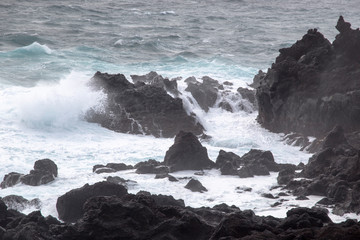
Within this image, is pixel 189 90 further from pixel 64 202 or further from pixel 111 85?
pixel 64 202

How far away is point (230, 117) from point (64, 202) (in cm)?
1652

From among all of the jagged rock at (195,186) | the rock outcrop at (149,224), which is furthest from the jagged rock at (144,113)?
the rock outcrop at (149,224)

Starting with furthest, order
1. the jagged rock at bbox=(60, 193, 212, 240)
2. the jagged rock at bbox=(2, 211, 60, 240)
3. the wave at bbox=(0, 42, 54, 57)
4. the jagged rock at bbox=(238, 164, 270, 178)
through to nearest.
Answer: the wave at bbox=(0, 42, 54, 57)
the jagged rock at bbox=(238, 164, 270, 178)
the jagged rock at bbox=(2, 211, 60, 240)
the jagged rock at bbox=(60, 193, 212, 240)

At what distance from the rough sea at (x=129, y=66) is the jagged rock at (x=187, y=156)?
1.48ft

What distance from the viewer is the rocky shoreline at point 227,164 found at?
13.1 m

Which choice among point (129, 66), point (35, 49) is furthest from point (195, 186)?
point (35, 49)

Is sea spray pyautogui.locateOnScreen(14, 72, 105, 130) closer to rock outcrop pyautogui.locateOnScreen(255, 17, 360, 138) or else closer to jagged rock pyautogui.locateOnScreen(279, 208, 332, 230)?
rock outcrop pyautogui.locateOnScreen(255, 17, 360, 138)

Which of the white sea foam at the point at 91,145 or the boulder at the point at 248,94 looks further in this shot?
the boulder at the point at 248,94

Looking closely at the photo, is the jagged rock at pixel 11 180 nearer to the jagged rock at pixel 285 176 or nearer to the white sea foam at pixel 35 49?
the jagged rock at pixel 285 176

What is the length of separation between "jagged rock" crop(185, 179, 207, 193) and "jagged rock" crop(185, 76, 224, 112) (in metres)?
13.3

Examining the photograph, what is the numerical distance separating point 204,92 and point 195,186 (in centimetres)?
1461

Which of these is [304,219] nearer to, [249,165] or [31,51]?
[249,165]

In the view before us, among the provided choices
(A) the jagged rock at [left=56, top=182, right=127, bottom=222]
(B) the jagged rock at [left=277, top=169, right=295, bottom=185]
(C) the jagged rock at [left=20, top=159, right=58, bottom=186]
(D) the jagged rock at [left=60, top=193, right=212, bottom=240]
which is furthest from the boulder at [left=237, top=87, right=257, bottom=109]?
(D) the jagged rock at [left=60, top=193, right=212, bottom=240]

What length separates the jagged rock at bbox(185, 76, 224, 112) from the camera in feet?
111
